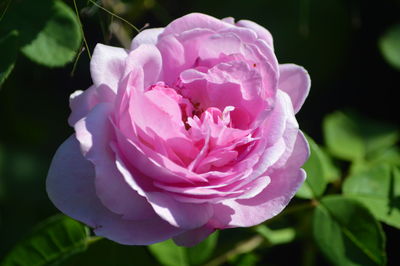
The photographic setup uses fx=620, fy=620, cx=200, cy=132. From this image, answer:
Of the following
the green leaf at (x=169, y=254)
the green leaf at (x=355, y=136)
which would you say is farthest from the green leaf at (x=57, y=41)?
the green leaf at (x=355, y=136)

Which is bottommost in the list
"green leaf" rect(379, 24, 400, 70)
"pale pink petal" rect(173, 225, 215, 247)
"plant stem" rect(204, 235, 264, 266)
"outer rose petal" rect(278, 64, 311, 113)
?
"plant stem" rect(204, 235, 264, 266)

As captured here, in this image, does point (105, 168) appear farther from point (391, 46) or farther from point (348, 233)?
point (391, 46)

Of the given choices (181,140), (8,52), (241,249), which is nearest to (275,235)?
(241,249)

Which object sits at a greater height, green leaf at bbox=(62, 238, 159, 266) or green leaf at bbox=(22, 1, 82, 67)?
green leaf at bbox=(22, 1, 82, 67)

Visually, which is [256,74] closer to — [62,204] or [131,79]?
[131,79]

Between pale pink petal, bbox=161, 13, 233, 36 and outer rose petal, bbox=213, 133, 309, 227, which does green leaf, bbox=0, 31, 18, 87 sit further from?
outer rose petal, bbox=213, 133, 309, 227

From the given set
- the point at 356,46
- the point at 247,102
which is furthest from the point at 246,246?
the point at 356,46

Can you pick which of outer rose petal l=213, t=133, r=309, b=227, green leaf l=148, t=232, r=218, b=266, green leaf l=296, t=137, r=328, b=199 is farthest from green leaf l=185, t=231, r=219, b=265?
outer rose petal l=213, t=133, r=309, b=227
